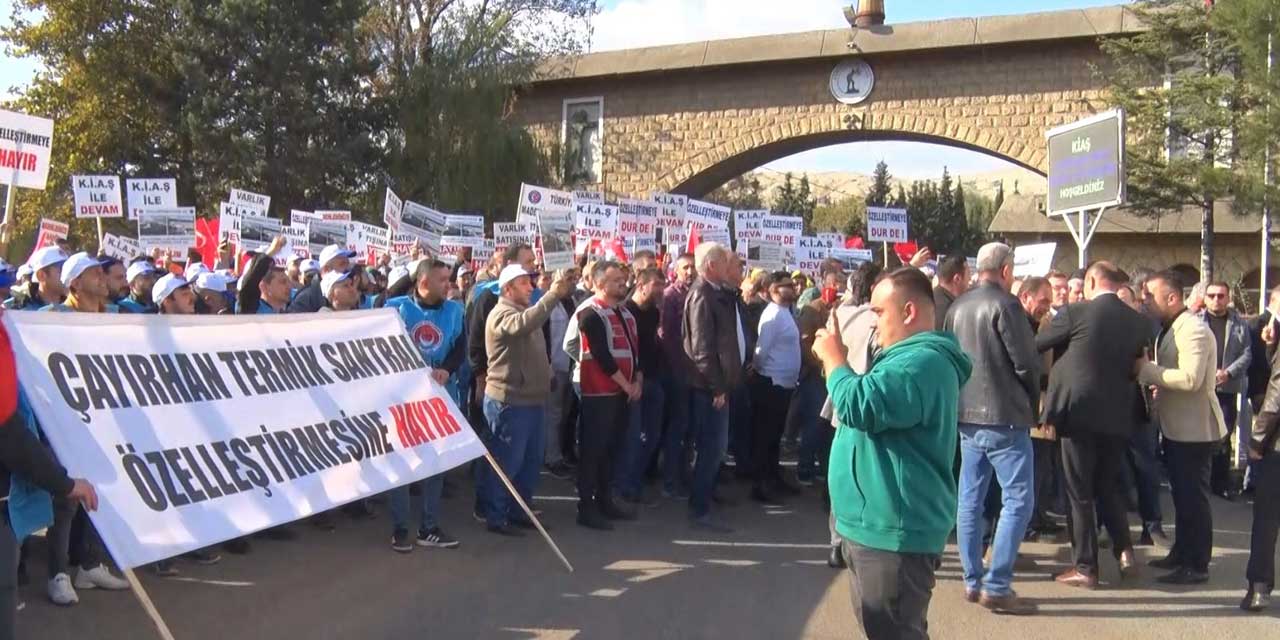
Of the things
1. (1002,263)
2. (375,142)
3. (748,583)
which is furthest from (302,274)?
(375,142)

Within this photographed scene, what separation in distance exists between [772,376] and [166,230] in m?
8.94

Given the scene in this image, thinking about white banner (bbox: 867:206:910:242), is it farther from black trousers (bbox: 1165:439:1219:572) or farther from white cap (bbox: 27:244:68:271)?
white cap (bbox: 27:244:68:271)

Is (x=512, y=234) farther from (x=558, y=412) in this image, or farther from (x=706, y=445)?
(x=706, y=445)

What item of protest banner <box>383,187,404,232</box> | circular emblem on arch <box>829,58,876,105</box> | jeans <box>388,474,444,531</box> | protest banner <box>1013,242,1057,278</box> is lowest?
jeans <box>388,474,444,531</box>

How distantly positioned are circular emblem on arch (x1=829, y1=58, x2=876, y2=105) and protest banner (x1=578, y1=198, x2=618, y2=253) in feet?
49.8

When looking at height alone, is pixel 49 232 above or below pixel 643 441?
above

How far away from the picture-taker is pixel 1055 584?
6762 mm

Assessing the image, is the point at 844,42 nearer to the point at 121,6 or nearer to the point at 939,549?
the point at 121,6

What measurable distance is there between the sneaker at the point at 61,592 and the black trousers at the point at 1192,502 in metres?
6.57

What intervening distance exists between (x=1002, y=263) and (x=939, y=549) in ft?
9.84

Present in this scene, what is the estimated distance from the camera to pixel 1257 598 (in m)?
6.17

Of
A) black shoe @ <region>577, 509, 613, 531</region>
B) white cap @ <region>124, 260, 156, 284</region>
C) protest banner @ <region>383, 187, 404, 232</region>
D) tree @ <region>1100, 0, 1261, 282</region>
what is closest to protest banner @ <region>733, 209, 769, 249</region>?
protest banner @ <region>383, 187, 404, 232</region>

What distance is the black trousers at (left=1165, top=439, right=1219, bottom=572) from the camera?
6.71 m

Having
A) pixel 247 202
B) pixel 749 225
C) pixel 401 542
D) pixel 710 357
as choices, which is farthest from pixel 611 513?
pixel 749 225
